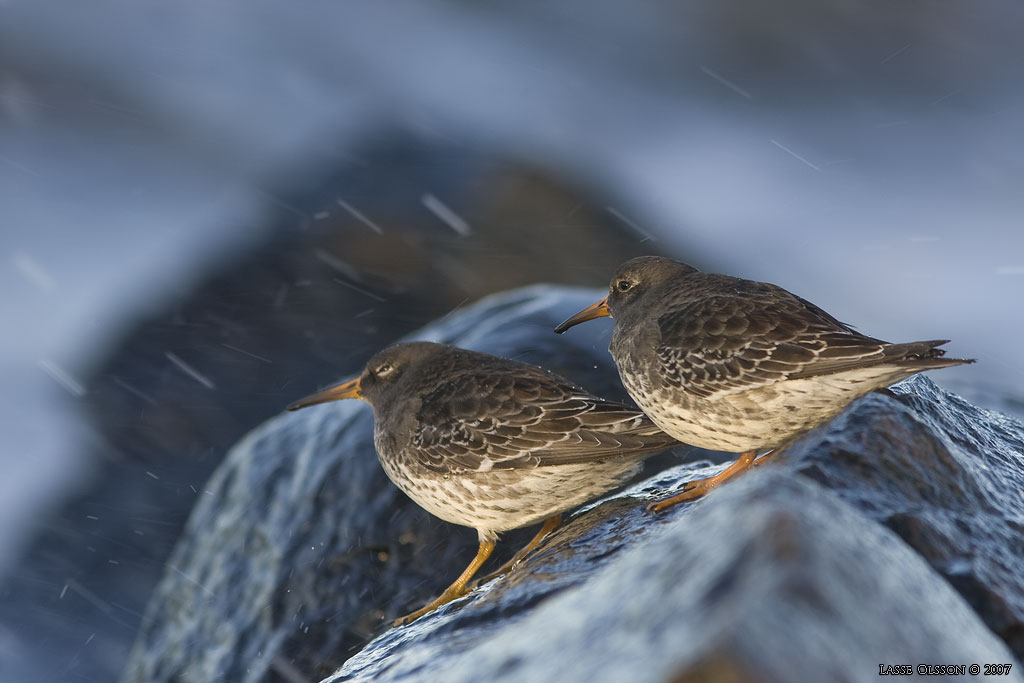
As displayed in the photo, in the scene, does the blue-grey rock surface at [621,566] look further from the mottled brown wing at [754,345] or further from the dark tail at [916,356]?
the mottled brown wing at [754,345]

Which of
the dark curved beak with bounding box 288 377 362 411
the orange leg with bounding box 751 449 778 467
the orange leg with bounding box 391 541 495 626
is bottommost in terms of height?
the orange leg with bounding box 391 541 495 626

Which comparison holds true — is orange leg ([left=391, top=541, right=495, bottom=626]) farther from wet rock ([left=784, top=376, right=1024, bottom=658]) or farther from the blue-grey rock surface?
wet rock ([left=784, top=376, right=1024, bottom=658])

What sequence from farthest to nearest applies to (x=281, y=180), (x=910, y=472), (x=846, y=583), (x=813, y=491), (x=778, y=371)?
(x=281, y=180), (x=778, y=371), (x=910, y=472), (x=813, y=491), (x=846, y=583)

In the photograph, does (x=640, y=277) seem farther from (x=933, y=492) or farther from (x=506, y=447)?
(x=933, y=492)

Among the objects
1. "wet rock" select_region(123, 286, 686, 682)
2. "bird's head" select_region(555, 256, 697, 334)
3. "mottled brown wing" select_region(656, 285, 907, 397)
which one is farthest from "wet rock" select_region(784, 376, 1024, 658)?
"wet rock" select_region(123, 286, 686, 682)

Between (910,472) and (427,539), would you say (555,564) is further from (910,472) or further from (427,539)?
(427,539)

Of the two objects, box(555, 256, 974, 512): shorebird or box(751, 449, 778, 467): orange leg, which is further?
box(751, 449, 778, 467): orange leg

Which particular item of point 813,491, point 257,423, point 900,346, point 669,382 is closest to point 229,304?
point 257,423
